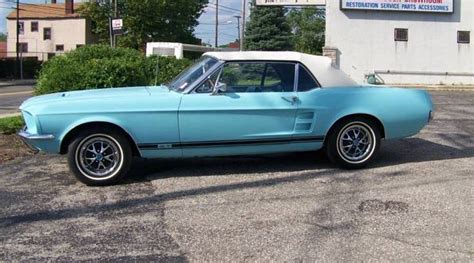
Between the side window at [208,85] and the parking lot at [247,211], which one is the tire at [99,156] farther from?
the side window at [208,85]

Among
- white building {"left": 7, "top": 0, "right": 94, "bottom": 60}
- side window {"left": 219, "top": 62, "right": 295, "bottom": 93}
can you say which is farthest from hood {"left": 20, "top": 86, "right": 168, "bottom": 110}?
white building {"left": 7, "top": 0, "right": 94, "bottom": 60}

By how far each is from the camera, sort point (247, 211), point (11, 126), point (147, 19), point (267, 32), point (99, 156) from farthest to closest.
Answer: point (147, 19) < point (267, 32) < point (11, 126) < point (99, 156) < point (247, 211)

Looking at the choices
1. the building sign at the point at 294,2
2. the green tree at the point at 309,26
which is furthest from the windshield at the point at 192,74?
the green tree at the point at 309,26

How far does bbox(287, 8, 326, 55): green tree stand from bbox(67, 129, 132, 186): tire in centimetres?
5249

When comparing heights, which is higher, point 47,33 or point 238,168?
point 47,33

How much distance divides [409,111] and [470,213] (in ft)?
7.35

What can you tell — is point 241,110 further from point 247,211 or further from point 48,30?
point 48,30

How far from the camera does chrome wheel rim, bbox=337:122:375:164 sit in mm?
7645

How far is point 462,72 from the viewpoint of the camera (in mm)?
26094

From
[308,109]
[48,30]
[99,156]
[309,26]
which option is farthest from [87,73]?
[48,30]

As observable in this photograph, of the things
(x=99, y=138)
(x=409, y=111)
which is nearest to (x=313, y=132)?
(x=409, y=111)

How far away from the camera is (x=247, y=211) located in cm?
588

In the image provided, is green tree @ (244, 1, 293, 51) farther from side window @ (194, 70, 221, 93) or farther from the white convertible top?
side window @ (194, 70, 221, 93)

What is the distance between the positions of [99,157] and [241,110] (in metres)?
1.72
